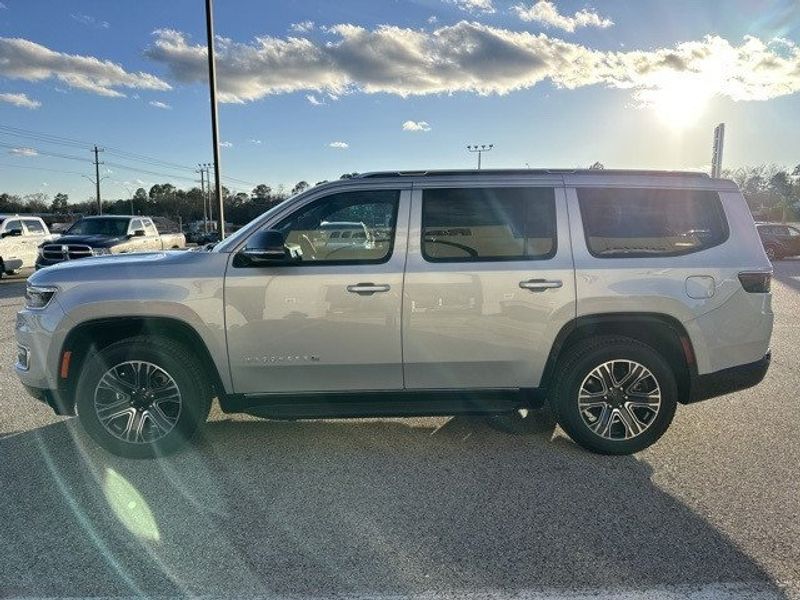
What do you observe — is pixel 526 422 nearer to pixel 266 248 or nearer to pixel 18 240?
pixel 266 248

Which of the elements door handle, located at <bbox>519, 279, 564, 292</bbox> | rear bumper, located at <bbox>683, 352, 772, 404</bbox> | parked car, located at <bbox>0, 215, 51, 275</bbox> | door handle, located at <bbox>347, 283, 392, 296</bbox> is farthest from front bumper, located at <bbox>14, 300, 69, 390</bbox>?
parked car, located at <bbox>0, 215, 51, 275</bbox>

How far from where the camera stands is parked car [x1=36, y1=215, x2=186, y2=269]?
45.8ft

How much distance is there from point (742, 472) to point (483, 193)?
263cm

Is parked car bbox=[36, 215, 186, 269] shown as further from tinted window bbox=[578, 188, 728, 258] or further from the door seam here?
tinted window bbox=[578, 188, 728, 258]

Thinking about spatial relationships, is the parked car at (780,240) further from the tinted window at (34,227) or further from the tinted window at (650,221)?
the tinted window at (34,227)

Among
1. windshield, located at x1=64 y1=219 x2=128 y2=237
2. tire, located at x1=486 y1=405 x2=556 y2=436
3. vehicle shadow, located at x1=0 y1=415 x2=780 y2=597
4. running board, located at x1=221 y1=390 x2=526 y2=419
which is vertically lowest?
vehicle shadow, located at x1=0 y1=415 x2=780 y2=597

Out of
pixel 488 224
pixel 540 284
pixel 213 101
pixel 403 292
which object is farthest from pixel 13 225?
pixel 540 284

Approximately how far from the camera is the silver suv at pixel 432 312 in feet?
12.7

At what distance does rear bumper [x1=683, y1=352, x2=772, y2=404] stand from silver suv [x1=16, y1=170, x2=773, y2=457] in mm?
15

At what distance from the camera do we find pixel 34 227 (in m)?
17.9

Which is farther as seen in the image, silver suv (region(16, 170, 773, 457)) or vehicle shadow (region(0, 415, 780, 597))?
silver suv (region(16, 170, 773, 457))

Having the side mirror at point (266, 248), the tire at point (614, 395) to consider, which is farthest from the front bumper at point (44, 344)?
the tire at point (614, 395)

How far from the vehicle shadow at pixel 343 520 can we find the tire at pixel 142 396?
17 cm

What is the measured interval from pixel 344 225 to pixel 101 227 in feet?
44.5
